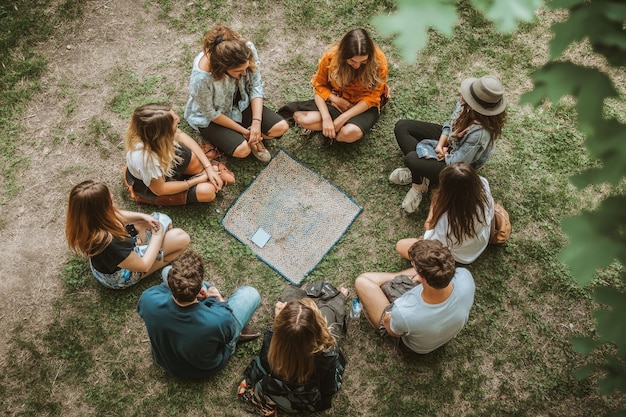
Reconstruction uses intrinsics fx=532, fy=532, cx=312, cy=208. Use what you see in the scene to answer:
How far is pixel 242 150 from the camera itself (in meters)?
4.78

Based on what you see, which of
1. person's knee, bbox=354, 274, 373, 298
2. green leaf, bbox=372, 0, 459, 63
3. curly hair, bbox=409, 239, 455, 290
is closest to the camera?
green leaf, bbox=372, 0, 459, 63

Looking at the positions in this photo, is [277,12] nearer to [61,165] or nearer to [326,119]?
[326,119]

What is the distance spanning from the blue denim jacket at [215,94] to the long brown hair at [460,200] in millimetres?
1930

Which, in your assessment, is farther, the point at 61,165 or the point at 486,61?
the point at 486,61

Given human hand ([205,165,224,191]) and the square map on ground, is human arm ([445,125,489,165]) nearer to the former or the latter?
the square map on ground

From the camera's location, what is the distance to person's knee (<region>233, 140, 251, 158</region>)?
4.77 m

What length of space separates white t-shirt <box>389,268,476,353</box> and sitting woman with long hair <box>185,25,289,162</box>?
1.98 m

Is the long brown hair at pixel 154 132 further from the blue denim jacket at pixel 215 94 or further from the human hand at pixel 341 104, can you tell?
the human hand at pixel 341 104

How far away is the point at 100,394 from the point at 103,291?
818mm

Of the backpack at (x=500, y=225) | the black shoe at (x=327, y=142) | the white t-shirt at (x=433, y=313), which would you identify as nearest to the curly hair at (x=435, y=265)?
the white t-shirt at (x=433, y=313)

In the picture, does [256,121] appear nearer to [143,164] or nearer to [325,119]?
[325,119]

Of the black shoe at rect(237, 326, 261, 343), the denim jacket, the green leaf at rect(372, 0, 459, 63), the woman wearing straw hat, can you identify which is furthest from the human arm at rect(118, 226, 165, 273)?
the green leaf at rect(372, 0, 459, 63)

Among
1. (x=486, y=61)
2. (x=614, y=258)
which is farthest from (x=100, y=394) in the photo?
(x=486, y=61)

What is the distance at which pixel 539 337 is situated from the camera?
4.36 m
